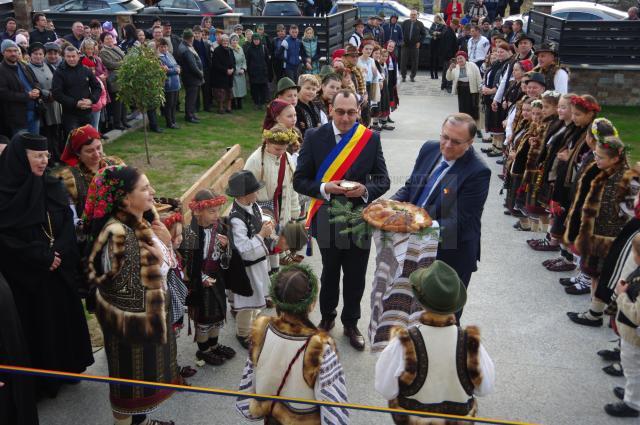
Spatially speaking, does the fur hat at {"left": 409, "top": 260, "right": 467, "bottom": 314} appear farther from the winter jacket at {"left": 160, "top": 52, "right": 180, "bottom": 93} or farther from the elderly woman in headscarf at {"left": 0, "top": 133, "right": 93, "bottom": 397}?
the winter jacket at {"left": 160, "top": 52, "right": 180, "bottom": 93}

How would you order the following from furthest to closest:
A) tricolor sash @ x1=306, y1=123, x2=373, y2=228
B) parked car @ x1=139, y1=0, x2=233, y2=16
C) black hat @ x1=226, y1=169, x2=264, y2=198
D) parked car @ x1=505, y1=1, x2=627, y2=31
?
parked car @ x1=139, y1=0, x2=233, y2=16
parked car @ x1=505, y1=1, x2=627, y2=31
tricolor sash @ x1=306, y1=123, x2=373, y2=228
black hat @ x1=226, y1=169, x2=264, y2=198

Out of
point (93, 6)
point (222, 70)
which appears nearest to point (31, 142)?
point (222, 70)

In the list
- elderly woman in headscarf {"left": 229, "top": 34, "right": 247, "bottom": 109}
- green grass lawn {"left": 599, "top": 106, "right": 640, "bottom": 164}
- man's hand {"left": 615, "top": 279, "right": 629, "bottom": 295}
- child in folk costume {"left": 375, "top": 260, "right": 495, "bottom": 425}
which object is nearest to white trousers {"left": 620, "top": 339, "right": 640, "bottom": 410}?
man's hand {"left": 615, "top": 279, "right": 629, "bottom": 295}

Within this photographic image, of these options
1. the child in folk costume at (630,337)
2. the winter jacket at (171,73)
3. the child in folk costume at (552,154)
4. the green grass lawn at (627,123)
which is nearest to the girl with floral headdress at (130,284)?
the child in folk costume at (630,337)

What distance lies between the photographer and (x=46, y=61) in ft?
35.8

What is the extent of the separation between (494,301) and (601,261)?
1.17 m

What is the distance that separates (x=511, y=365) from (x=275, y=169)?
2936 millimetres

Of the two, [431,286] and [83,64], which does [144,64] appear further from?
[431,286]

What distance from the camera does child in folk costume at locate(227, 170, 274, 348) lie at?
17.7ft

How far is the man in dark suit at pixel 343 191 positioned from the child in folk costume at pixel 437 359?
1.98 metres

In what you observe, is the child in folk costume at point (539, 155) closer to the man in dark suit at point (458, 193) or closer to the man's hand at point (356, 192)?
the man in dark suit at point (458, 193)

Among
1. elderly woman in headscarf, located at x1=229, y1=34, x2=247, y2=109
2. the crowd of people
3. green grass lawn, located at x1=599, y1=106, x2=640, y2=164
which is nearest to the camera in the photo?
the crowd of people

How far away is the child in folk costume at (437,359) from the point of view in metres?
3.43

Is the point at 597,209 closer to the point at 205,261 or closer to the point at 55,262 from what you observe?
the point at 205,261
